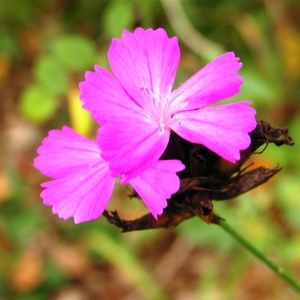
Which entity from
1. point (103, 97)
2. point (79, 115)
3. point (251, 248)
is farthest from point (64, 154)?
point (79, 115)

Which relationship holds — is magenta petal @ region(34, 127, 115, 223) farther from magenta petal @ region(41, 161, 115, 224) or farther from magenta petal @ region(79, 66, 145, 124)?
magenta petal @ region(79, 66, 145, 124)

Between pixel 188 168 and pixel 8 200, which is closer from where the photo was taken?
pixel 188 168

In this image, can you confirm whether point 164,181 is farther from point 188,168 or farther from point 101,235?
point 101,235

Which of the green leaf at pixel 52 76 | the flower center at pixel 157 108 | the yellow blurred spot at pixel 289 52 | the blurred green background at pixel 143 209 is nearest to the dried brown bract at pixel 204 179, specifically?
the flower center at pixel 157 108

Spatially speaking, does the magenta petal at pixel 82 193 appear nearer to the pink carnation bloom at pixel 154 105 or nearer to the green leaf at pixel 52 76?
the pink carnation bloom at pixel 154 105

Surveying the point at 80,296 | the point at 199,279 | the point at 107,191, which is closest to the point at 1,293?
the point at 80,296

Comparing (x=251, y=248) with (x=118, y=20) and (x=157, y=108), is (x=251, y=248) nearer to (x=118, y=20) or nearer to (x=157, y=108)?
(x=157, y=108)
